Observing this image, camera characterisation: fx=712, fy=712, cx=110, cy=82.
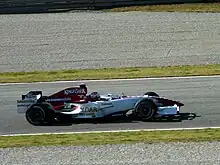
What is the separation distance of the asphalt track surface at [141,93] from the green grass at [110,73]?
873 millimetres

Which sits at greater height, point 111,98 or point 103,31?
point 103,31

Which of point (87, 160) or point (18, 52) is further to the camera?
point (18, 52)

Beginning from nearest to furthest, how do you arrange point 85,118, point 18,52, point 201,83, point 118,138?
1. point 118,138
2. point 85,118
3. point 201,83
4. point 18,52

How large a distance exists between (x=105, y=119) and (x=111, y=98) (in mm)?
480

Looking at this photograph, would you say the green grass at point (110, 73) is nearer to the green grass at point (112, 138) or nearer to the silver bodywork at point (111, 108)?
the silver bodywork at point (111, 108)

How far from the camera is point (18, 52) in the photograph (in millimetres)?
26797

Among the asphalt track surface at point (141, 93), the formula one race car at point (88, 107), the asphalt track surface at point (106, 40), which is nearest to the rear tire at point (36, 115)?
the formula one race car at point (88, 107)

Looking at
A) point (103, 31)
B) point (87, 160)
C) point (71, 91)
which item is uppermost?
point (103, 31)

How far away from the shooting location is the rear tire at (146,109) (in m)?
14.4

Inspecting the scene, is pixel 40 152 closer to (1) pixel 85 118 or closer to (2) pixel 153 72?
(1) pixel 85 118

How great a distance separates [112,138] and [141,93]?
4.71m

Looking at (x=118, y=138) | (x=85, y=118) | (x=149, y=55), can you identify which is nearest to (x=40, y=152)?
(x=118, y=138)

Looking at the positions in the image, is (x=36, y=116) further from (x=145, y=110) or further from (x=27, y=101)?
(x=145, y=110)

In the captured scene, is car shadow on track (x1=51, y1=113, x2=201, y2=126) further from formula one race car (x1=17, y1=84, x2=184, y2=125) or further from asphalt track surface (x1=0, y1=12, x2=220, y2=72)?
asphalt track surface (x1=0, y1=12, x2=220, y2=72)
